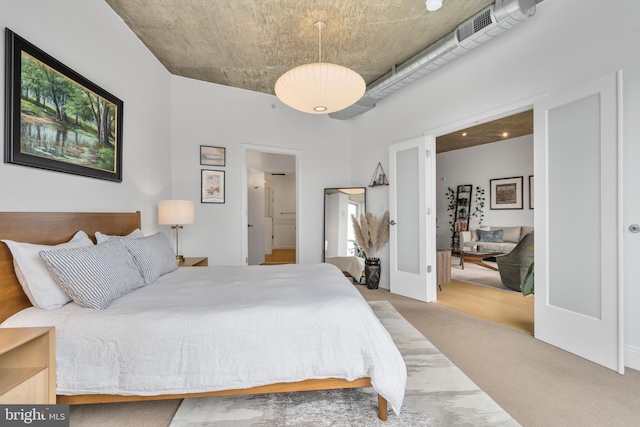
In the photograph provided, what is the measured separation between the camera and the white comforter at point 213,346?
4.53ft

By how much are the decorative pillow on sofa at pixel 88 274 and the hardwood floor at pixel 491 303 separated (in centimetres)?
334

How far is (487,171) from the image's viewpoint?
272 inches

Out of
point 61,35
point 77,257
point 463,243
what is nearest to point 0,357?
point 77,257

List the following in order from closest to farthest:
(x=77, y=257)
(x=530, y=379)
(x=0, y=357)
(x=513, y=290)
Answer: (x=0, y=357) < (x=77, y=257) < (x=530, y=379) < (x=513, y=290)

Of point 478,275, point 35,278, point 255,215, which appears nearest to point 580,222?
point 478,275

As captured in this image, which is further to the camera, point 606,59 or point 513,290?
point 513,290

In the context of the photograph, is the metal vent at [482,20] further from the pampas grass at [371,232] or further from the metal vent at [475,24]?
the pampas grass at [371,232]

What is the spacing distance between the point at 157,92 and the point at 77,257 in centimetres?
257

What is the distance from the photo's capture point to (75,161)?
2.06m

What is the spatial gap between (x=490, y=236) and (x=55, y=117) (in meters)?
7.23

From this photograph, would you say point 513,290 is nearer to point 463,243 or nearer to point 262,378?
point 463,243

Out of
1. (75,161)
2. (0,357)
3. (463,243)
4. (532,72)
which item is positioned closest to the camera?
(0,357)

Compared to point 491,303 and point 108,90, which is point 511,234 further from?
point 108,90

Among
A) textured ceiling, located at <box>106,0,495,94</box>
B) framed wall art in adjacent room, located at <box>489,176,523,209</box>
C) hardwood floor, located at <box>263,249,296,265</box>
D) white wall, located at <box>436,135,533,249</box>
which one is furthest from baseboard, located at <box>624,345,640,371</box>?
hardwood floor, located at <box>263,249,296,265</box>
